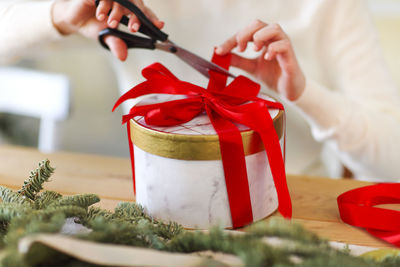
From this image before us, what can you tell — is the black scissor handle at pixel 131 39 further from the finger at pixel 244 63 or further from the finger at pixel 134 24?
the finger at pixel 244 63

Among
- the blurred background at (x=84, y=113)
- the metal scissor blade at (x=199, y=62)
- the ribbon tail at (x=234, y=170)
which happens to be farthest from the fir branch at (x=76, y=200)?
the blurred background at (x=84, y=113)

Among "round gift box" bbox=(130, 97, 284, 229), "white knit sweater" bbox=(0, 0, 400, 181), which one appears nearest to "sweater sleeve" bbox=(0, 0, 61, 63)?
"white knit sweater" bbox=(0, 0, 400, 181)

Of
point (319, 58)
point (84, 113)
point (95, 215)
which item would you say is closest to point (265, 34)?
point (95, 215)

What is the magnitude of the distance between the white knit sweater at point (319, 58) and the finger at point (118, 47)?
0.21 meters

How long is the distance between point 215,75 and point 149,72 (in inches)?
3.8

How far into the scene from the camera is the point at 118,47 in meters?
0.62

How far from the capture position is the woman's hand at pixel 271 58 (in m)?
0.60

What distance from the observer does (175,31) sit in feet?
3.30

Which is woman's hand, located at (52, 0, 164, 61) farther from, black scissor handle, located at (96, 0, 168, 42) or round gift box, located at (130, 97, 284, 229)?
round gift box, located at (130, 97, 284, 229)

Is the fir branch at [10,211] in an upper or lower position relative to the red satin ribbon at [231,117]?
lower

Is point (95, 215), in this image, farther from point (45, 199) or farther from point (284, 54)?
point (284, 54)

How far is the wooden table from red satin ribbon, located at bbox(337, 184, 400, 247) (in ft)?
0.03

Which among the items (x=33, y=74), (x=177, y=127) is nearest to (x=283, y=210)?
(x=177, y=127)

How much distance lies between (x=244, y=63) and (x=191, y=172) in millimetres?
346
